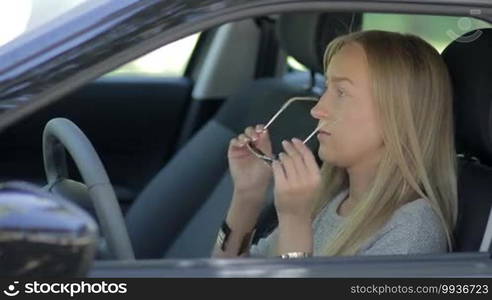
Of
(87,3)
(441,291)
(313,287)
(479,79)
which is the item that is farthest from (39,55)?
(479,79)

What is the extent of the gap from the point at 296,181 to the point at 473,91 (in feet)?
1.44

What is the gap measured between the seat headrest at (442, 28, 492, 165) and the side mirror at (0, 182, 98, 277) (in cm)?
95

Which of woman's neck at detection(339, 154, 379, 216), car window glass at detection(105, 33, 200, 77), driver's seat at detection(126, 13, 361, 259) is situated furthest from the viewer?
car window glass at detection(105, 33, 200, 77)

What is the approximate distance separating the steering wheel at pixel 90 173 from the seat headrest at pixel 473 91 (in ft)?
2.35

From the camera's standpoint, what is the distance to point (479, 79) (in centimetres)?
217

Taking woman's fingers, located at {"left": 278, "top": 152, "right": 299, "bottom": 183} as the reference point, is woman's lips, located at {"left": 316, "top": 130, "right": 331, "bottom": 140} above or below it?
above

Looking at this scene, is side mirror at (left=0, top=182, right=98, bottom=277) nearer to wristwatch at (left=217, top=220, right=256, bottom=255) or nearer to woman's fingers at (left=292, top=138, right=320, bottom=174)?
woman's fingers at (left=292, top=138, right=320, bottom=174)

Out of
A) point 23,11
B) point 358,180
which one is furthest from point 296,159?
point 23,11

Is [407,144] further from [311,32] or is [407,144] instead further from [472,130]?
[311,32]

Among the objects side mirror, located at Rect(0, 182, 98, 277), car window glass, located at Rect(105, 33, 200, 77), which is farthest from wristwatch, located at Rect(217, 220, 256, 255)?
car window glass, located at Rect(105, 33, 200, 77)

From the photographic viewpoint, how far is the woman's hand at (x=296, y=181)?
198 centimetres

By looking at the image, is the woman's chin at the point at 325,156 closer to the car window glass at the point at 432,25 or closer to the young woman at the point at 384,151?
the young woman at the point at 384,151

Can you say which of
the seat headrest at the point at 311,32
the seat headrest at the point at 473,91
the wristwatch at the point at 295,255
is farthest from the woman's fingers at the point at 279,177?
the seat headrest at the point at 311,32

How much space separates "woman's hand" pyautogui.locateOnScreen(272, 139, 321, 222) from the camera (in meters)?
1.98
